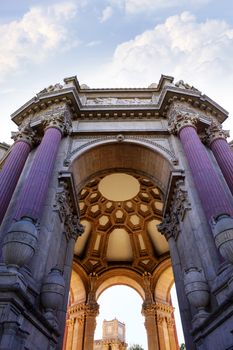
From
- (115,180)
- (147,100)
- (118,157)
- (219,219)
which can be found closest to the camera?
(219,219)

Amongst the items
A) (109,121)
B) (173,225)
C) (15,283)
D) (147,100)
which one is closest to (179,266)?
(173,225)

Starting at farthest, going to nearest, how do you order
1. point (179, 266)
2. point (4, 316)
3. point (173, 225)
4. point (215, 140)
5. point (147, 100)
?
1. point (147, 100)
2. point (215, 140)
3. point (173, 225)
4. point (179, 266)
5. point (4, 316)

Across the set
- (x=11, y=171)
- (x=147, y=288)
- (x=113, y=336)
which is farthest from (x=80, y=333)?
(x=113, y=336)

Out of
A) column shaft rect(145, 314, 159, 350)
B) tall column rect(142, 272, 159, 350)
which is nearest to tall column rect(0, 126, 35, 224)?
tall column rect(142, 272, 159, 350)

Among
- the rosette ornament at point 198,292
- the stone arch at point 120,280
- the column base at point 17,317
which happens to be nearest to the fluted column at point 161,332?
the stone arch at point 120,280

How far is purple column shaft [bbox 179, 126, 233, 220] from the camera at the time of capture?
33.8 feet

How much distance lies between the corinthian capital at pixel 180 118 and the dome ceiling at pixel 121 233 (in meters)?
10.9

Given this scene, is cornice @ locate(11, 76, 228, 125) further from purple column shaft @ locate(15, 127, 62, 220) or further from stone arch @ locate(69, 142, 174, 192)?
purple column shaft @ locate(15, 127, 62, 220)

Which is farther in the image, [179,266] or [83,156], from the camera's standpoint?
[83,156]

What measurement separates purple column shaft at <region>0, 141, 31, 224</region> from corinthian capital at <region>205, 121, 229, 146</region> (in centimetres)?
1001

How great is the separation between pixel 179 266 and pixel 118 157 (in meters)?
7.18

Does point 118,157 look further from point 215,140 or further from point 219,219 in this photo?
point 219,219

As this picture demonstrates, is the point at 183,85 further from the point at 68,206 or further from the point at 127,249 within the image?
the point at 127,249

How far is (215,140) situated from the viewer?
14984mm
